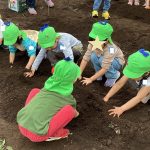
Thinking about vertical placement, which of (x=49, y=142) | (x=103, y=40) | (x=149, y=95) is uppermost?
(x=103, y=40)

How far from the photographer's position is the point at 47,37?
4.18 metres

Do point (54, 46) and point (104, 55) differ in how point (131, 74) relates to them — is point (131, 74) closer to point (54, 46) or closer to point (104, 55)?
point (104, 55)

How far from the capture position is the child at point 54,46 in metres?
4.20

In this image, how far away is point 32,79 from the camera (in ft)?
15.4

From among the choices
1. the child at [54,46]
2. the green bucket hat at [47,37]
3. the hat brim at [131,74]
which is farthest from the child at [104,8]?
the hat brim at [131,74]

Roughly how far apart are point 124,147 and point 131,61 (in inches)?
34.1

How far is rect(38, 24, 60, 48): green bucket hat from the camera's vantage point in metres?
4.17

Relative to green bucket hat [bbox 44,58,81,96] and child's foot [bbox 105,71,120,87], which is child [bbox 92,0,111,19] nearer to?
child's foot [bbox 105,71,120,87]

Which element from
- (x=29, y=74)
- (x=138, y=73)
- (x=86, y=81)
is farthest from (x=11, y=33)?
(x=138, y=73)

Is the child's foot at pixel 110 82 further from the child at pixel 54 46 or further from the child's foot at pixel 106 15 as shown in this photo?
the child's foot at pixel 106 15

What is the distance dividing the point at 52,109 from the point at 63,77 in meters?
0.34

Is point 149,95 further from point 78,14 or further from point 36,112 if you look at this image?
point 78,14

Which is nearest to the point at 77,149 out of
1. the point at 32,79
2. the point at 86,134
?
the point at 86,134

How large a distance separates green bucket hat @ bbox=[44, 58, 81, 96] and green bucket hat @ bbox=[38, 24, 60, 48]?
77cm
